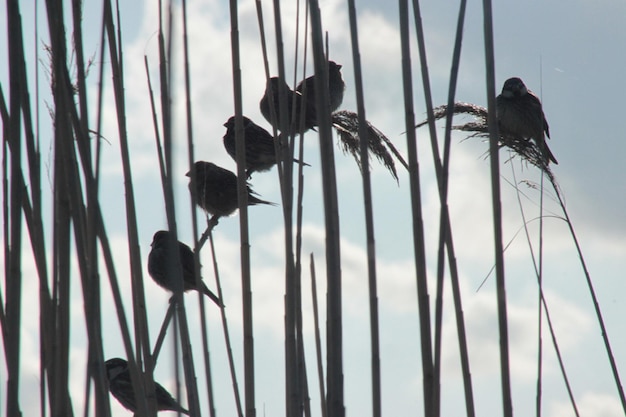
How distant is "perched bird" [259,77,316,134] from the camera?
2.51 metres

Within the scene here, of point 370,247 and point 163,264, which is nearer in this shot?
point 370,247

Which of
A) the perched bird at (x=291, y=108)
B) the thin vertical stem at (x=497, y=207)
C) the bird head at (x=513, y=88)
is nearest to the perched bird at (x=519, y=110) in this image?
the bird head at (x=513, y=88)

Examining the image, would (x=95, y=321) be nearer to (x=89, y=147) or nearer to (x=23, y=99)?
(x=89, y=147)

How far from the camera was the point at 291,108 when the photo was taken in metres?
5.45

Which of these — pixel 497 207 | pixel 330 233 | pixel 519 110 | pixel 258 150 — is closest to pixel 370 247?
pixel 330 233

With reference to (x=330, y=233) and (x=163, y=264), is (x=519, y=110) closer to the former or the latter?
(x=163, y=264)

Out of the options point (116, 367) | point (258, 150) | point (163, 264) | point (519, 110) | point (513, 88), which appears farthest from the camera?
point (513, 88)

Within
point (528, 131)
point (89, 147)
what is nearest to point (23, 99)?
point (89, 147)

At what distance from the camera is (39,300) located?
224 centimetres

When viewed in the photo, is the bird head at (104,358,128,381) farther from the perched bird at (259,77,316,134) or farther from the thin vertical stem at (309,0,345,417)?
the thin vertical stem at (309,0,345,417)

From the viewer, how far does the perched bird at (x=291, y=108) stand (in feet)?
8.24

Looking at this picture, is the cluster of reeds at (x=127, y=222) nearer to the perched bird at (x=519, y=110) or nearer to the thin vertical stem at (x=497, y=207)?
the thin vertical stem at (x=497, y=207)

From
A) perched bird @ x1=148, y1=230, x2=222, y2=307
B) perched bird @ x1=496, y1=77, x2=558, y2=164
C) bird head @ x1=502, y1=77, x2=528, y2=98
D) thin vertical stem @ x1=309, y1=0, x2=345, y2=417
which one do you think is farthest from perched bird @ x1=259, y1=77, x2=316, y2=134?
bird head @ x1=502, y1=77, x2=528, y2=98

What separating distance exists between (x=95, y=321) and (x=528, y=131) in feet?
16.0
